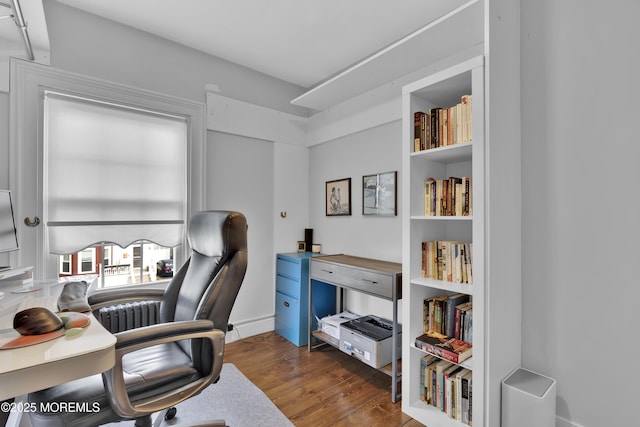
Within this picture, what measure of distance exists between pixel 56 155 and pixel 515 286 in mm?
2999

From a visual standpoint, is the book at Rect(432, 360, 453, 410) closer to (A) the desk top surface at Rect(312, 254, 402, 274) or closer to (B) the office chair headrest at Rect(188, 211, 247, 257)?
(A) the desk top surface at Rect(312, 254, 402, 274)

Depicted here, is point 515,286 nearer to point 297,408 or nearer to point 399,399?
point 399,399

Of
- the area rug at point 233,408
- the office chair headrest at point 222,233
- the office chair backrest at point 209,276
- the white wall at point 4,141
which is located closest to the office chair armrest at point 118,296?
the office chair backrest at point 209,276

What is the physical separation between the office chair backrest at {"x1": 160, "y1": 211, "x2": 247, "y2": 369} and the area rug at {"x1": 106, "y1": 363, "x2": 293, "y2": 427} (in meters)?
0.61

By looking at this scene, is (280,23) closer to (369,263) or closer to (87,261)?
(369,263)

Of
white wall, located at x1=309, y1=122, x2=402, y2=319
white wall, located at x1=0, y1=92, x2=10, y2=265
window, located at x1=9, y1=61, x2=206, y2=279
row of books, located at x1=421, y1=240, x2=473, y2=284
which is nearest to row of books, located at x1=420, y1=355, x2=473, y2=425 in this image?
row of books, located at x1=421, y1=240, x2=473, y2=284

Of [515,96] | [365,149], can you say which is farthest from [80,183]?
[515,96]

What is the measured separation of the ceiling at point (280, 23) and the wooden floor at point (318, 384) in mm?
2616

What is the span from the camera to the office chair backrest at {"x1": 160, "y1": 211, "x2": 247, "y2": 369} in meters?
1.37

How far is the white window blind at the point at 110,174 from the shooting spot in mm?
2090

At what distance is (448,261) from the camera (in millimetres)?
1780

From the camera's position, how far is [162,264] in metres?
2.64

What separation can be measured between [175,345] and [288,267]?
151cm

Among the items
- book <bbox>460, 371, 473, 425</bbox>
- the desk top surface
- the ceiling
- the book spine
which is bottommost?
book <bbox>460, 371, 473, 425</bbox>
